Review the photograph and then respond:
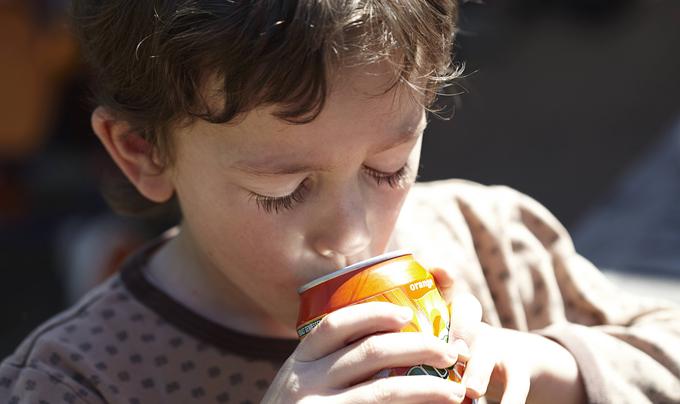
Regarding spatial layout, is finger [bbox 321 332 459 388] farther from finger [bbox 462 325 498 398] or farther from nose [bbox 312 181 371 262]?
nose [bbox 312 181 371 262]

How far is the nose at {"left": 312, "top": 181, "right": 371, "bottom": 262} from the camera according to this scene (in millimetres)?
1348

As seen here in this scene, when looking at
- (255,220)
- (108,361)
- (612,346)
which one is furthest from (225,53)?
(612,346)

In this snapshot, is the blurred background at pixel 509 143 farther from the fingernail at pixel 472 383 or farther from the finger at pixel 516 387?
the fingernail at pixel 472 383

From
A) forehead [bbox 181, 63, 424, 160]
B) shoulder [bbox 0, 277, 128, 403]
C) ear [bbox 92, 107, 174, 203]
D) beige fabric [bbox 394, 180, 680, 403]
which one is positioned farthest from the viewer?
beige fabric [bbox 394, 180, 680, 403]

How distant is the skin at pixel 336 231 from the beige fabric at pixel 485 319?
105 mm

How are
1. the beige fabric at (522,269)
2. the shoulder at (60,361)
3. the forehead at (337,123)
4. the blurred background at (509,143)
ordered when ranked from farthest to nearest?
the blurred background at (509,143)
the beige fabric at (522,269)
the shoulder at (60,361)
the forehead at (337,123)

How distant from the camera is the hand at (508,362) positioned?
4.33 feet

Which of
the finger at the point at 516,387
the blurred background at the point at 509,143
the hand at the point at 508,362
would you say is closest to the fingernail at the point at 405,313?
the hand at the point at 508,362

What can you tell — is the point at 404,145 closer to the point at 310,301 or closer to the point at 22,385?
the point at 310,301

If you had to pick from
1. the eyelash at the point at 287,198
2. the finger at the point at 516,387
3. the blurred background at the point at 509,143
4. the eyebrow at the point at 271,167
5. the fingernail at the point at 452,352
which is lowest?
the blurred background at the point at 509,143

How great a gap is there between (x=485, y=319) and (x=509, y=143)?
4251 millimetres

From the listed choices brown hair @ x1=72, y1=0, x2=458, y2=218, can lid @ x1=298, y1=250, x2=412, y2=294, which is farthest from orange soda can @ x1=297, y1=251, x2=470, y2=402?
brown hair @ x1=72, y1=0, x2=458, y2=218

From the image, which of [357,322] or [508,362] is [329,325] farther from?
[508,362]

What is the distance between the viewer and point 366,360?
122 centimetres
